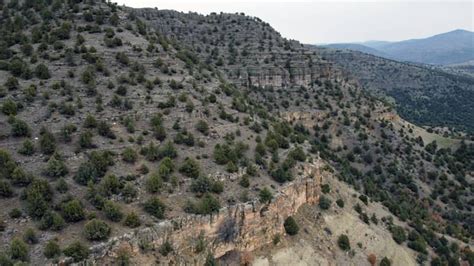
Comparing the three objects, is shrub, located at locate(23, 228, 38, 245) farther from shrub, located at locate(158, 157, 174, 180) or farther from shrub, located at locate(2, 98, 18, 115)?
shrub, located at locate(2, 98, 18, 115)

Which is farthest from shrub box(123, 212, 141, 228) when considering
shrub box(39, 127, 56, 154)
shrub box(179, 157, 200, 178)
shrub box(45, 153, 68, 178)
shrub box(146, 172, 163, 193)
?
shrub box(39, 127, 56, 154)

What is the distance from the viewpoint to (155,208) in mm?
33219

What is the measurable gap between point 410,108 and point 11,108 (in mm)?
155436

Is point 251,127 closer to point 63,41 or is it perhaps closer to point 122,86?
point 122,86

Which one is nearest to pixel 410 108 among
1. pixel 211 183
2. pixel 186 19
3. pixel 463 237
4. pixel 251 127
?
pixel 186 19

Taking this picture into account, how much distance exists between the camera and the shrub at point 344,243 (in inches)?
1674

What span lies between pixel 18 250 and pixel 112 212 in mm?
6702

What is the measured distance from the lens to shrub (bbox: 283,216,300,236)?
132 feet

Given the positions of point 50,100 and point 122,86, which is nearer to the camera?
point 50,100

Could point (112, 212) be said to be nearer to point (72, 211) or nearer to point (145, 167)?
point (72, 211)

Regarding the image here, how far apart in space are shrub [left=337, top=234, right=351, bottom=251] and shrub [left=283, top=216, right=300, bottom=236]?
5007 mm

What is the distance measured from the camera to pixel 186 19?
9450cm

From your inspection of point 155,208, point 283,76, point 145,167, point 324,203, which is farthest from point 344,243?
point 283,76

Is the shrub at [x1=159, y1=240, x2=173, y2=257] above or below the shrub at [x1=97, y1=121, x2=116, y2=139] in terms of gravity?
below
